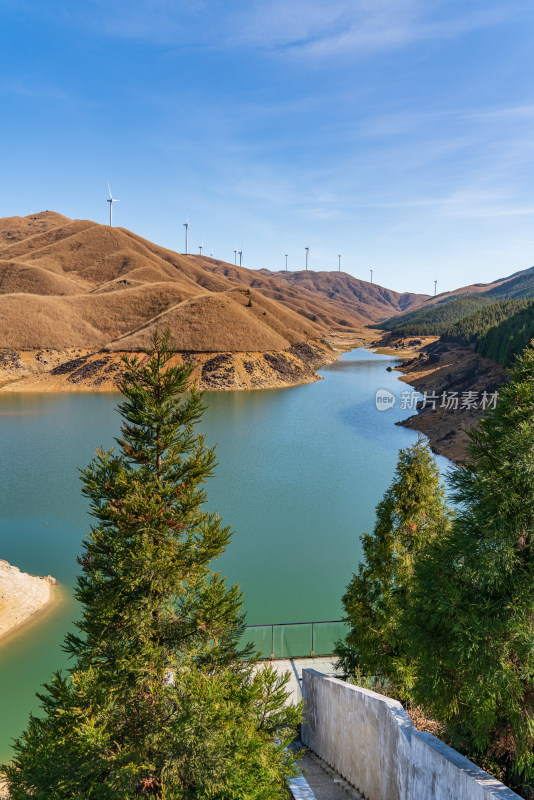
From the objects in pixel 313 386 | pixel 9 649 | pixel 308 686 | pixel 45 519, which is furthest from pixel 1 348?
pixel 308 686

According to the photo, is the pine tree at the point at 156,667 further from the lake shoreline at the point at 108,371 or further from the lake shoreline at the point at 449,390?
the lake shoreline at the point at 108,371

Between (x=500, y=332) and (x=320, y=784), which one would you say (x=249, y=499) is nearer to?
(x=320, y=784)

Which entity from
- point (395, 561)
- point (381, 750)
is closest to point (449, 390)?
point (395, 561)

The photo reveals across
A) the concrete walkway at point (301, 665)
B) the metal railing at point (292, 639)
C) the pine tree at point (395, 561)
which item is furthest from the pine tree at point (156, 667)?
the metal railing at point (292, 639)

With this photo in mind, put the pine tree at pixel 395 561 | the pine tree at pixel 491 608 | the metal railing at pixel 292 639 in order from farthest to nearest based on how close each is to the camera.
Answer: the metal railing at pixel 292 639
the pine tree at pixel 395 561
the pine tree at pixel 491 608

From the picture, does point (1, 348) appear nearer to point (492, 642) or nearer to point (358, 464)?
point (358, 464)

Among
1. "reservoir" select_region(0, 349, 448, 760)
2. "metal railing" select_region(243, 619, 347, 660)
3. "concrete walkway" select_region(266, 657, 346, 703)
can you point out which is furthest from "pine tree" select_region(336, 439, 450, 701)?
"reservoir" select_region(0, 349, 448, 760)
